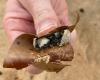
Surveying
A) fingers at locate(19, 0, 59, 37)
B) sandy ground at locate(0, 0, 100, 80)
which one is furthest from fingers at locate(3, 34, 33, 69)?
sandy ground at locate(0, 0, 100, 80)

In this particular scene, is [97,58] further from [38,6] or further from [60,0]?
[38,6]

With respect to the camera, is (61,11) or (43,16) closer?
(43,16)

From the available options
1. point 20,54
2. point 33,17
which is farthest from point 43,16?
point 20,54

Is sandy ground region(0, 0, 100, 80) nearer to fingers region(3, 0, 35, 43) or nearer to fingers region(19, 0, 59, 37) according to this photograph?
fingers region(3, 0, 35, 43)

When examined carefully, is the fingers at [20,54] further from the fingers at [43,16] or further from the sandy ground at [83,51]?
the sandy ground at [83,51]

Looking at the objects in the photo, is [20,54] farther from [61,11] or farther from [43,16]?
[61,11]

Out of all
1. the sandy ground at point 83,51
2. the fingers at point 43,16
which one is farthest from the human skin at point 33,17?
the sandy ground at point 83,51
